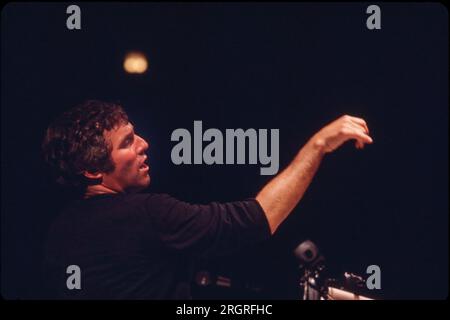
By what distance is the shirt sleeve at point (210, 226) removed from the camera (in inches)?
78.5

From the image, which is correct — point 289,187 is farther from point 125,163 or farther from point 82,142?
point 82,142

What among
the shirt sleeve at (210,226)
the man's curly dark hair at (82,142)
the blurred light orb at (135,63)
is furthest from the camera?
the blurred light orb at (135,63)

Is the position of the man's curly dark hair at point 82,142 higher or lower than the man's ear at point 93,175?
higher

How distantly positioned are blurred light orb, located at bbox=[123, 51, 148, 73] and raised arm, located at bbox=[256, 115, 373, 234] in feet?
3.31

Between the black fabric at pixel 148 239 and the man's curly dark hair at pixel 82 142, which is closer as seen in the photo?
the black fabric at pixel 148 239

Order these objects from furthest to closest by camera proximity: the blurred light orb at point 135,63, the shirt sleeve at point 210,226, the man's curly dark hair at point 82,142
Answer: the blurred light orb at point 135,63, the man's curly dark hair at point 82,142, the shirt sleeve at point 210,226

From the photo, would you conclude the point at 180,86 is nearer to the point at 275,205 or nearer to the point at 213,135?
the point at 213,135

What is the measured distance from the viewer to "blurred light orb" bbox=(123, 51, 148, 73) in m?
2.68

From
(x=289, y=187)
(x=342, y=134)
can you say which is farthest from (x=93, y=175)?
(x=342, y=134)

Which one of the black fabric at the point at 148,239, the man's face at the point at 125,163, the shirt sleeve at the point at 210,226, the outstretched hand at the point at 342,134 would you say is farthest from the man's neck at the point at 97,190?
the outstretched hand at the point at 342,134

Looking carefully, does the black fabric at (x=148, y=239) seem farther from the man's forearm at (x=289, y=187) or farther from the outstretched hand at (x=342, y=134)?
the outstretched hand at (x=342, y=134)

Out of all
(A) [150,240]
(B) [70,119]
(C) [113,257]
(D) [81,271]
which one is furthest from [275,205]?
(B) [70,119]

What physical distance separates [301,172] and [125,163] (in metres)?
0.73
